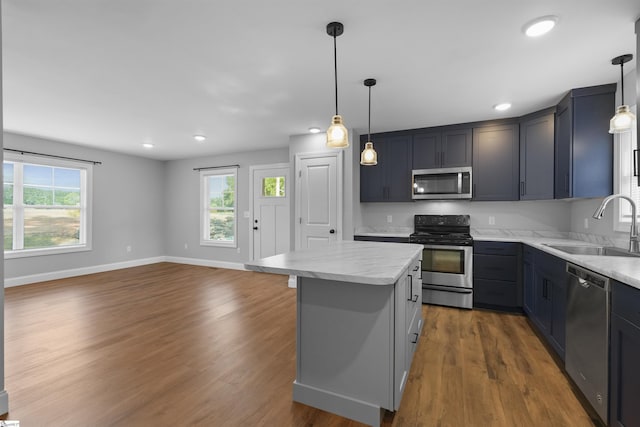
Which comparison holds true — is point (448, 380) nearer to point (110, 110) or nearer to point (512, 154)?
point (512, 154)

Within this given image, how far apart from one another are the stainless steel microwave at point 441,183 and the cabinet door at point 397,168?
121mm

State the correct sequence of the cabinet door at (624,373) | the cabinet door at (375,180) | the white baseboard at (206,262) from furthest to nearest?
1. the white baseboard at (206,262)
2. the cabinet door at (375,180)
3. the cabinet door at (624,373)

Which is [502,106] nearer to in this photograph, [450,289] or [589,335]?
[450,289]

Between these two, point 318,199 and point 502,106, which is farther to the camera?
point 318,199

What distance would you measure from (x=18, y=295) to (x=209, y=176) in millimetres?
3614

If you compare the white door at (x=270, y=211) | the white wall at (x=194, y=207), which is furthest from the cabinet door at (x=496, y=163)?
the white wall at (x=194, y=207)

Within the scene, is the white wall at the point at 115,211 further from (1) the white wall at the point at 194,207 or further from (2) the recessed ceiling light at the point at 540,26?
(2) the recessed ceiling light at the point at 540,26

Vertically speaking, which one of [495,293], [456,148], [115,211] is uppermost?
[456,148]

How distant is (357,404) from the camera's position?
5.58 ft

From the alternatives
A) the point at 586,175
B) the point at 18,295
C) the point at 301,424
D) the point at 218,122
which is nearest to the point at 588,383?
the point at 301,424

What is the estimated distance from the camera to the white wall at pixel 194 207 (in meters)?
6.11

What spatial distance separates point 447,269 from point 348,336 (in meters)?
2.53

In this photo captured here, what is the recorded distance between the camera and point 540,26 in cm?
194

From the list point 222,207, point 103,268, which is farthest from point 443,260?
point 103,268
